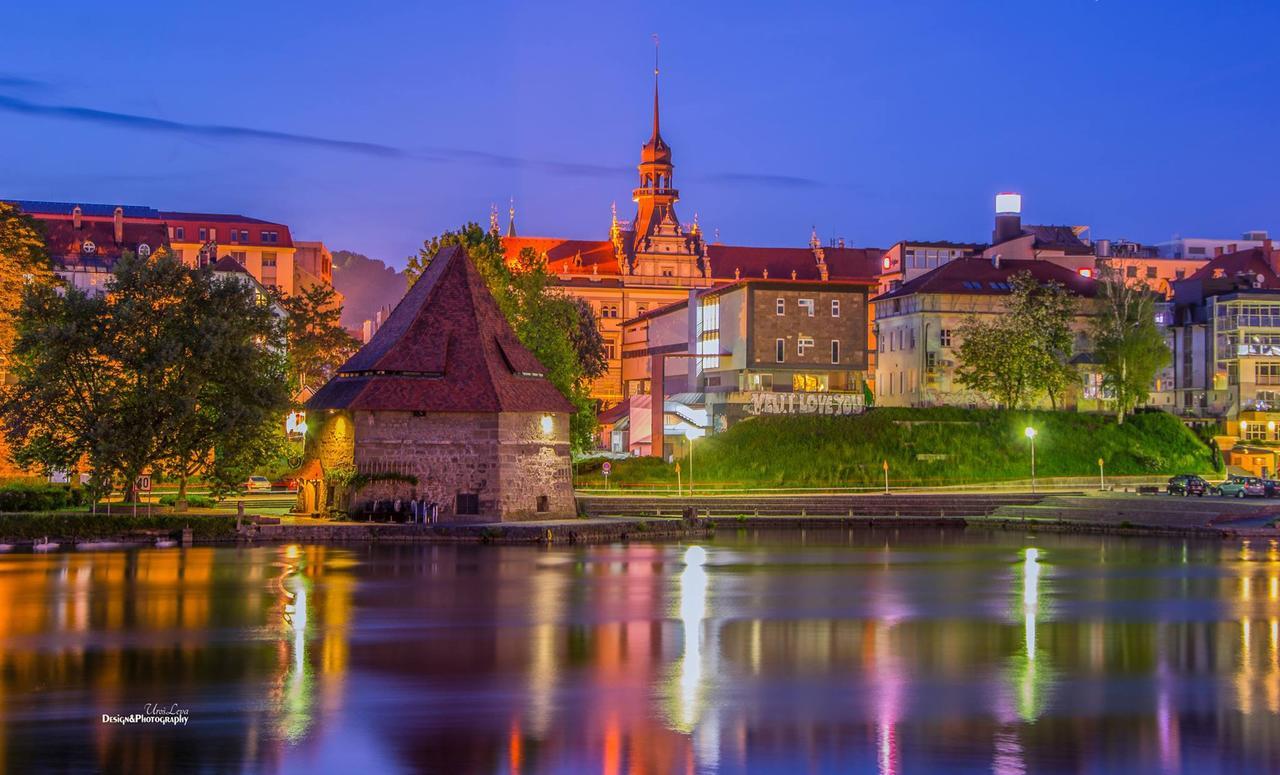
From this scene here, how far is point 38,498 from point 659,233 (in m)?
94.3

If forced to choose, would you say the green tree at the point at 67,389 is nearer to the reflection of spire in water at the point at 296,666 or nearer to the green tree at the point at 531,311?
the reflection of spire in water at the point at 296,666

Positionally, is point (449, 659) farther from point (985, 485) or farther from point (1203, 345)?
point (1203, 345)

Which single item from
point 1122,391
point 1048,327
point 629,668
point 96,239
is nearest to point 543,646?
point 629,668

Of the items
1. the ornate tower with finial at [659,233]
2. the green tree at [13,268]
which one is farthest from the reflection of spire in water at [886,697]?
the ornate tower with finial at [659,233]

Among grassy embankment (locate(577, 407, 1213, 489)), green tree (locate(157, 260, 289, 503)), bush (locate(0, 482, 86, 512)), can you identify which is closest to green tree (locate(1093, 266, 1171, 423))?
grassy embankment (locate(577, 407, 1213, 489))

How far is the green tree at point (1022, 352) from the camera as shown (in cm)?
8444

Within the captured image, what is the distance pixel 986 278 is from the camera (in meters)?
98.4

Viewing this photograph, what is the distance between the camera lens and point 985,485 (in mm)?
74125

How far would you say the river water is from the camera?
1881 cm

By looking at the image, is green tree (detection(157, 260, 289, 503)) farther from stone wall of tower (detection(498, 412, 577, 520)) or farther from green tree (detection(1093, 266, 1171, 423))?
green tree (detection(1093, 266, 1171, 423))

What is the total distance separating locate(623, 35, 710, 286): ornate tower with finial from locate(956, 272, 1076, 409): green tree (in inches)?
2156

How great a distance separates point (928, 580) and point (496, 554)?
13.7 m

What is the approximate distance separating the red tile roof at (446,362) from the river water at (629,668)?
34.3ft

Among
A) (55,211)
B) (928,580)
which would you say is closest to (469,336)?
(928,580)
